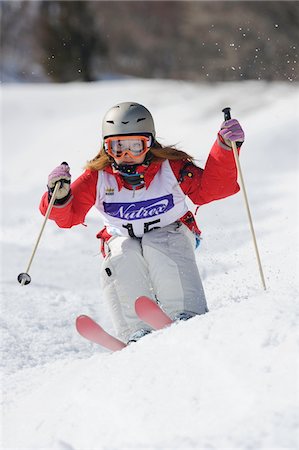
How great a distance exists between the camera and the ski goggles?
4070 mm

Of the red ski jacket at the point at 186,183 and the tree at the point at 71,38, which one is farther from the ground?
the tree at the point at 71,38

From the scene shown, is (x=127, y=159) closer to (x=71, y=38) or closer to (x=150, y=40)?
(x=71, y=38)

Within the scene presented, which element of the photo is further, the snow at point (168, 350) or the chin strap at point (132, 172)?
the chin strap at point (132, 172)

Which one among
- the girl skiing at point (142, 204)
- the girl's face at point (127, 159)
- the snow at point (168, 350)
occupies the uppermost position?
the girl's face at point (127, 159)

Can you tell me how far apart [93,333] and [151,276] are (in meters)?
0.48

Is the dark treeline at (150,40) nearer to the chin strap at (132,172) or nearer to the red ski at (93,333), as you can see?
the chin strap at (132,172)

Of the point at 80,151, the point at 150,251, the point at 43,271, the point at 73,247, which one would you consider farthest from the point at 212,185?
the point at 80,151

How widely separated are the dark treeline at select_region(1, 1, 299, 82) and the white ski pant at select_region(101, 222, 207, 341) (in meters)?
1.80

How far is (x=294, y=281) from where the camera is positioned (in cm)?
443

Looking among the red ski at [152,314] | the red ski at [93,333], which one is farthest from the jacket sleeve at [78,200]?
the red ski at [152,314]

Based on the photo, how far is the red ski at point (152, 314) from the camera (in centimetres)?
370

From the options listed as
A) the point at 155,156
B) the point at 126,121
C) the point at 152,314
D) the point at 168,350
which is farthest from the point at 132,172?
the point at 168,350

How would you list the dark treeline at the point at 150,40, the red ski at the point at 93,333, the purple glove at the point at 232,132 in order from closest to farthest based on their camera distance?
the red ski at the point at 93,333 → the purple glove at the point at 232,132 → the dark treeline at the point at 150,40

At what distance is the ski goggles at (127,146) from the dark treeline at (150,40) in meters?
1.46
